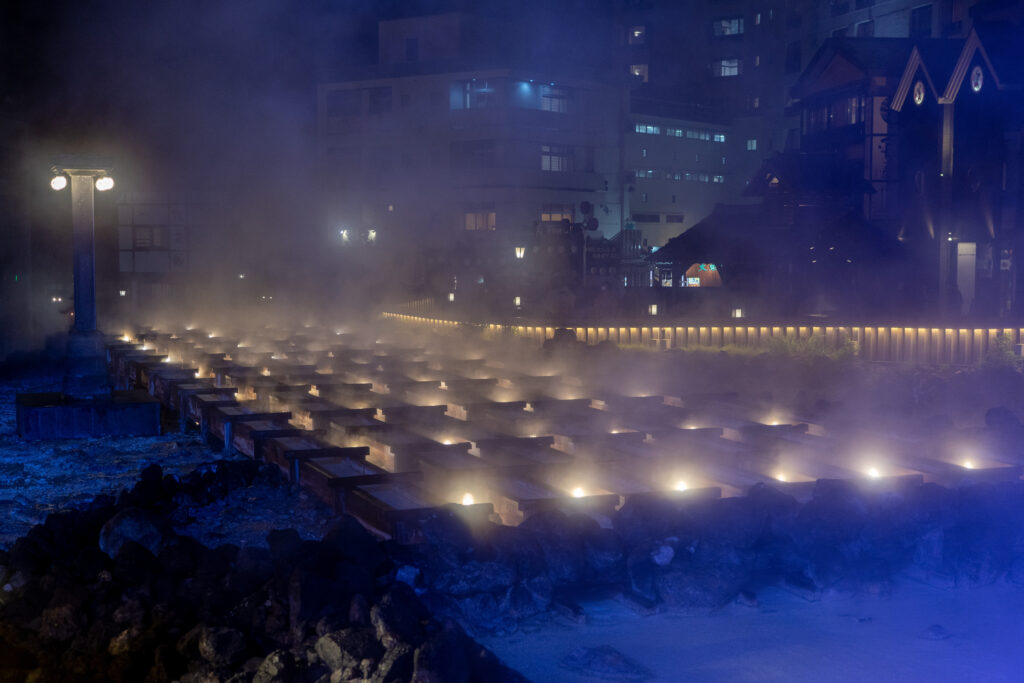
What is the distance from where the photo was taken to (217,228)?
24.3 metres

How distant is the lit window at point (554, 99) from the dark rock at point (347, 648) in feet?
86.3

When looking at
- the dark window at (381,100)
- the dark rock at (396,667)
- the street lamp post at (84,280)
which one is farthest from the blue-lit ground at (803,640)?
the dark window at (381,100)

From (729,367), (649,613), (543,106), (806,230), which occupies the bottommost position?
(649,613)

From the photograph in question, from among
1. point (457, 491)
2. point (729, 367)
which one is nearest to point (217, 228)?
point (729, 367)

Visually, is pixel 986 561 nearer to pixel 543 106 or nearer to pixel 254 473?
pixel 254 473

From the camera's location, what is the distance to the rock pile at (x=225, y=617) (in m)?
3.88

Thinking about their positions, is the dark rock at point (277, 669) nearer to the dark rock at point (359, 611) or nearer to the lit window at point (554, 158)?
the dark rock at point (359, 611)

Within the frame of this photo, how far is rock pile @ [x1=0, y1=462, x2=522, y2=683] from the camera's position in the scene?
3877 mm

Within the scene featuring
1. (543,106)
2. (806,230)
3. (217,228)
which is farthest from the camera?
(543,106)

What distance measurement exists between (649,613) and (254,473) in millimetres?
3686

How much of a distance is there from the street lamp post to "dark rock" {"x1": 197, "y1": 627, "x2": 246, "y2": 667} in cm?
618

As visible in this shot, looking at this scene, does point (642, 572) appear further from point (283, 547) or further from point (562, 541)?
point (283, 547)

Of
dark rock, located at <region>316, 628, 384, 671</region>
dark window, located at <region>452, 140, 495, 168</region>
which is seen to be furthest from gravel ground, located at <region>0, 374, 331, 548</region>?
dark window, located at <region>452, 140, 495, 168</region>

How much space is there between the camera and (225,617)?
4281 mm
